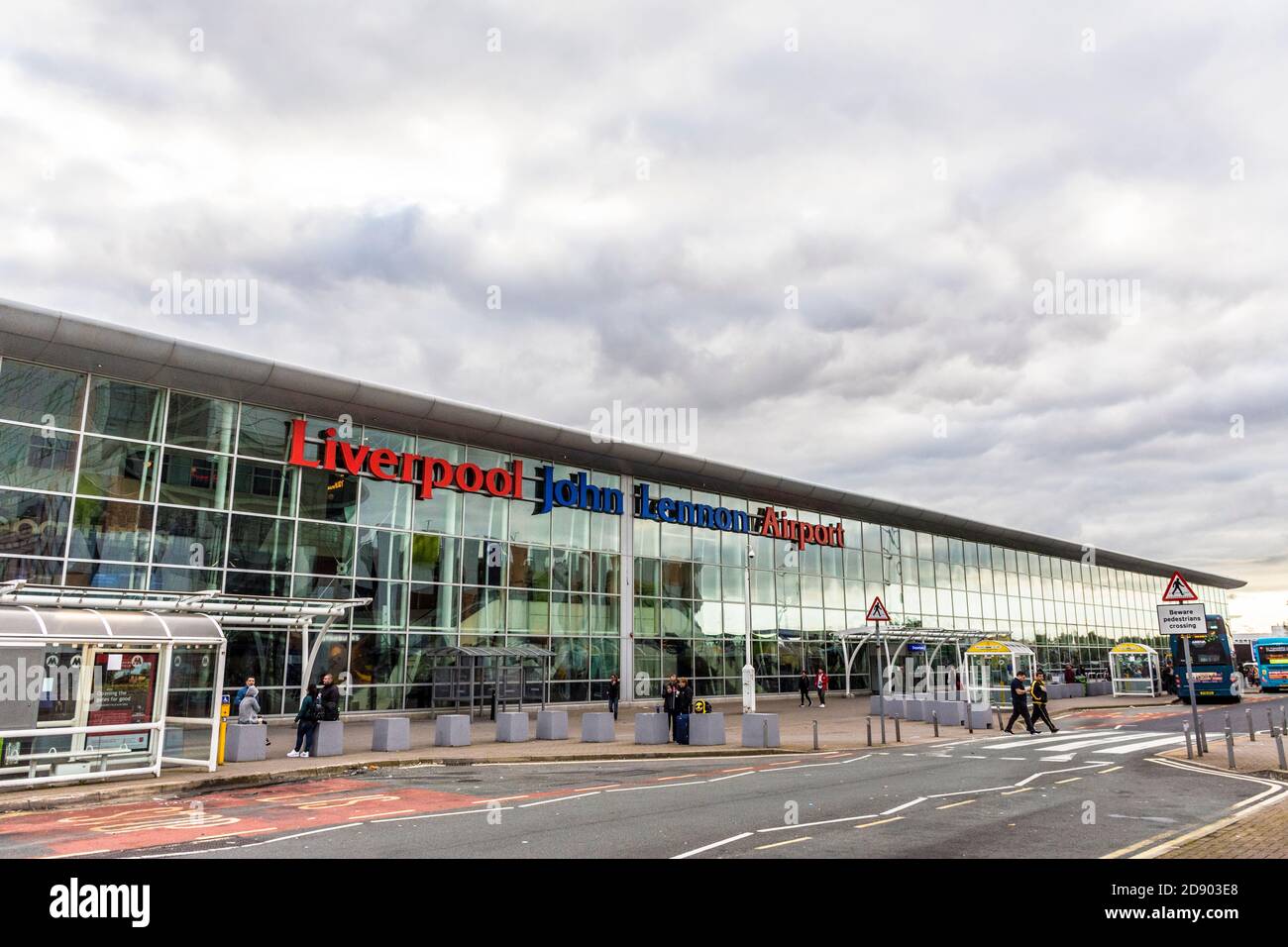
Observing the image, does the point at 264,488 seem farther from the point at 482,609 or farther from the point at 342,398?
the point at 482,609

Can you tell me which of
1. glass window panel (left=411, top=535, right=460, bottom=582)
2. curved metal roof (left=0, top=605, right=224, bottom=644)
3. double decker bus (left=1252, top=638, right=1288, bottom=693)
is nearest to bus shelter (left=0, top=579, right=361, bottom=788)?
curved metal roof (left=0, top=605, right=224, bottom=644)

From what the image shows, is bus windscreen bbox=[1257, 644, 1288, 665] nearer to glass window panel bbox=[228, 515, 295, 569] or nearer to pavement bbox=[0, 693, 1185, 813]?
pavement bbox=[0, 693, 1185, 813]

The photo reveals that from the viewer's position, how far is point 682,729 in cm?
2322

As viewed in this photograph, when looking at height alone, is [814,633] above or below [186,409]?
below

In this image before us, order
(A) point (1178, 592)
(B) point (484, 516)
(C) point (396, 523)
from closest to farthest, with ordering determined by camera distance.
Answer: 1. (A) point (1178, 592)
2. (C) point (396, 523)
3. (B) point (484, 516)

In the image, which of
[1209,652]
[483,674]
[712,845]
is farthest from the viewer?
[1209,652]

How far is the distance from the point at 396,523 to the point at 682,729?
13.4 metres

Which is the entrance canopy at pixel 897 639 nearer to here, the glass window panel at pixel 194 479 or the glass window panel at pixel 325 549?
the glass window panel at pixel 325 549

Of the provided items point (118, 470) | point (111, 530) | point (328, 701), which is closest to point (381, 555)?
point (111, 530)

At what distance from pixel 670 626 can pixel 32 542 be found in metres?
24.4
